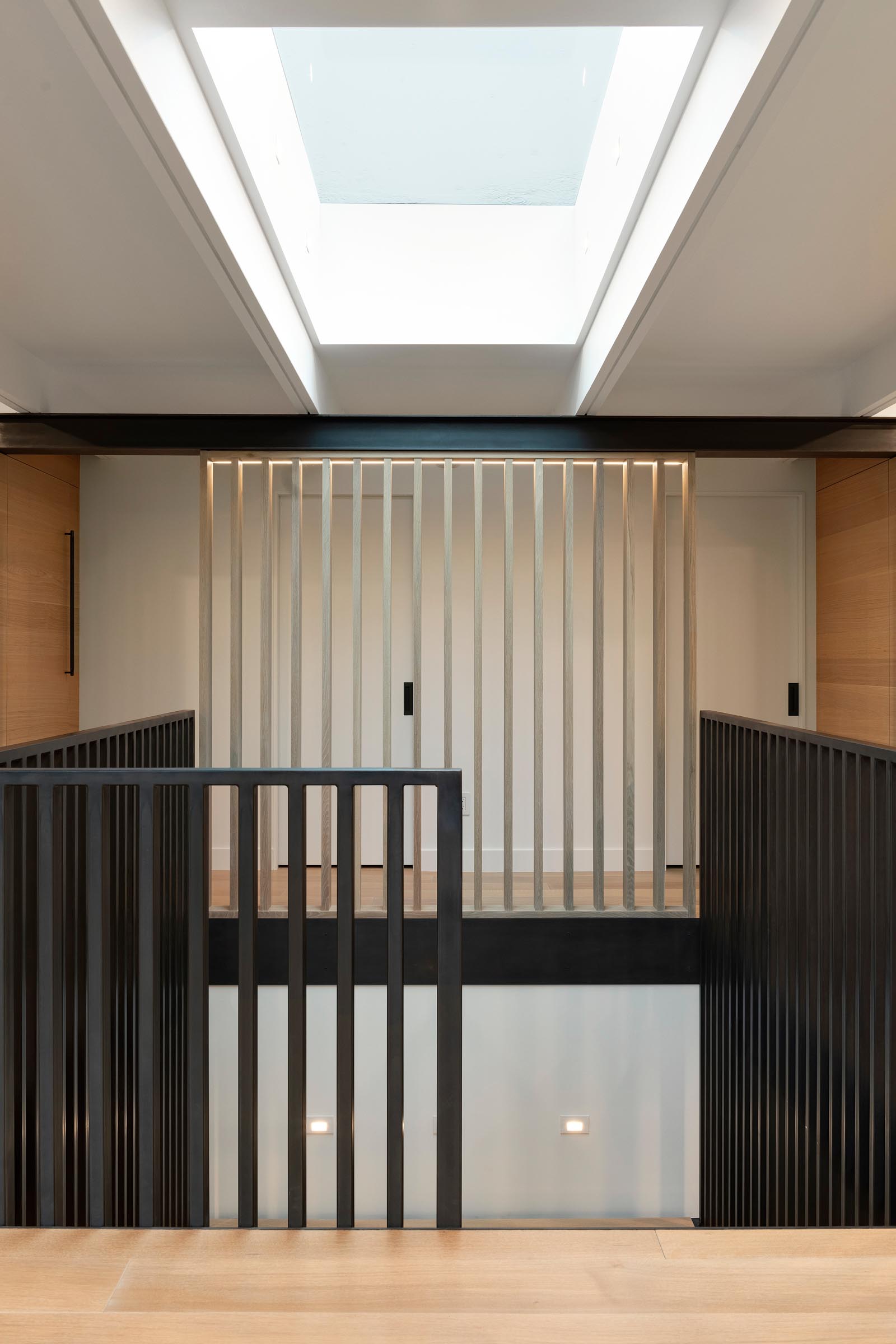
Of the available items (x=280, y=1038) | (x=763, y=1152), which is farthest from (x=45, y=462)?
(x=763, y=1152)

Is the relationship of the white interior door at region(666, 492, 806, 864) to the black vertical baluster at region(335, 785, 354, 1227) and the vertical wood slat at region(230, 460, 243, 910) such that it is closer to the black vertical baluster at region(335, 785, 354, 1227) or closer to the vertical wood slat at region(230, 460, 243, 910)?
the vertical wood slat at region(230, 460, 243, 910)

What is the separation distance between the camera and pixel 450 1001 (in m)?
1.37

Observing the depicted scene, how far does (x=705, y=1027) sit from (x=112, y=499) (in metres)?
3.87

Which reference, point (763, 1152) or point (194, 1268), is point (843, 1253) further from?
point (763, 1152)

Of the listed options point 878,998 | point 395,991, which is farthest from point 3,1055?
point 878,998

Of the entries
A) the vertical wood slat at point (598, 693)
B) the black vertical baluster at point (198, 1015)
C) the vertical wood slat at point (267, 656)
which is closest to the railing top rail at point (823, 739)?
the vertical wood slat at point (598, 693)

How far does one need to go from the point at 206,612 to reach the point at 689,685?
6.84 ft

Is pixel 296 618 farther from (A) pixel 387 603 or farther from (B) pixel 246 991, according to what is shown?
(B) pixel 246 991

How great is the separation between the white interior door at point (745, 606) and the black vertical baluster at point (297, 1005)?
3.69m

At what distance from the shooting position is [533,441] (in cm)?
366

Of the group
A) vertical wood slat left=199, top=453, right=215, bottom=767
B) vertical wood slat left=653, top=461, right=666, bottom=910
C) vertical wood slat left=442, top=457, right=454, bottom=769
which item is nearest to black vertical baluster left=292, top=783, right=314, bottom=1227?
vertical wood slat left=442, top=457, right=454, bottom=769

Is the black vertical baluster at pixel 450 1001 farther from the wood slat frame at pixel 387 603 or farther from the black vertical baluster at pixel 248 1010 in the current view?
the wood slat frame at pixel 387 603

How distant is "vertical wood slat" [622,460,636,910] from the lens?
3643 mm

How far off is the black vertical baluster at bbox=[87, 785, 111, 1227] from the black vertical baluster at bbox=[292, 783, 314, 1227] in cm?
30
